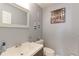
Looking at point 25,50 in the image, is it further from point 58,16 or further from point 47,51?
point 58,16

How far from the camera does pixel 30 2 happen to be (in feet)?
3.91

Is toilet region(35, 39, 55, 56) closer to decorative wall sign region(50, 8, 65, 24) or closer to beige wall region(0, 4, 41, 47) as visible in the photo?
beige wall region(0, 4, 41, 47)

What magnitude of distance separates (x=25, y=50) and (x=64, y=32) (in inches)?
23.0

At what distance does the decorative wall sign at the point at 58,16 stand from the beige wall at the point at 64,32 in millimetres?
43

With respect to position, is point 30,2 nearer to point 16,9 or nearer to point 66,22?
point 16,9

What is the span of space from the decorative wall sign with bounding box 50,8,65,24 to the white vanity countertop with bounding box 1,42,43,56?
0.41 metres

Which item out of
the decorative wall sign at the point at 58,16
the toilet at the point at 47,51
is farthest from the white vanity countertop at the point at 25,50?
the decorative wall sign at the point at 58,16

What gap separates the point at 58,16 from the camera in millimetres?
1240

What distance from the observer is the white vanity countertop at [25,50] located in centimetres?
112

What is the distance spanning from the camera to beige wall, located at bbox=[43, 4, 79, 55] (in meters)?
1.20

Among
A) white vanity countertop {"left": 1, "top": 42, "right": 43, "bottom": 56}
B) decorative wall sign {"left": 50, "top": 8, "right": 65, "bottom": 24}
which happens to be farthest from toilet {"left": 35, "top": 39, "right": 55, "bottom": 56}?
decorative wall sign {"left": 50, "top": 8, "right": 65, "bottom": 24}

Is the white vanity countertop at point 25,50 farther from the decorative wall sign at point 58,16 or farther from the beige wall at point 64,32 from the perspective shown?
the decorative wall sign at point 58,16

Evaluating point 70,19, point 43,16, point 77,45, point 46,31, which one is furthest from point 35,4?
point 77,45

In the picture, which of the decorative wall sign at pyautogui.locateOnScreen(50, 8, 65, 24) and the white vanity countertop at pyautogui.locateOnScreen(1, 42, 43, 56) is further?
the decorative wall sign at pyautogui.locateOnScreen(50, 8, 65, 24)
